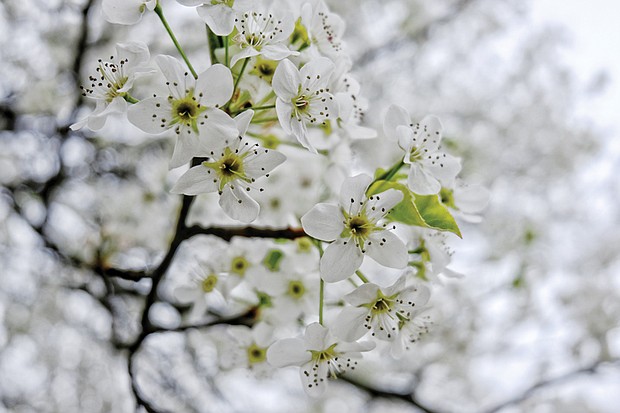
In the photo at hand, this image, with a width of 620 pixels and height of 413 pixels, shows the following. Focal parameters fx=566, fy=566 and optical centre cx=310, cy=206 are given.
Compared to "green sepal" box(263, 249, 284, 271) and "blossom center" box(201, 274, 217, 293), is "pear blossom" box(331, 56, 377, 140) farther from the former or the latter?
"blossom center" box(201, 274, 217, 293)

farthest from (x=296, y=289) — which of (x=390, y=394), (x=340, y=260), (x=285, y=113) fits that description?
(x=390, y=394)

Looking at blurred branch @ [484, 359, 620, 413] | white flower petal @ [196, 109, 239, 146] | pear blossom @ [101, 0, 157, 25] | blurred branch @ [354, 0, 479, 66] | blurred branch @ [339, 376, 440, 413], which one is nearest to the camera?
white flower petal @ [196, 109, 239, 146]

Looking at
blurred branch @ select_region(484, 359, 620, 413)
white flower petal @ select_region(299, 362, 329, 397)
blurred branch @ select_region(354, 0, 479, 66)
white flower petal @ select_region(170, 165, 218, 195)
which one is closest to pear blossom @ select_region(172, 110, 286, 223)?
white flower petal @ select_region(170, 165, 218, 195)

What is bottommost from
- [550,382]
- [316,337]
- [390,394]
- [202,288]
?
[390,394]

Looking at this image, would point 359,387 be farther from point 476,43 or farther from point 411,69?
point 476,43

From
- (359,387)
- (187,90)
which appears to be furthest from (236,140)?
(359,387)

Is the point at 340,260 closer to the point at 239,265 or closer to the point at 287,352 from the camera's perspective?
the point at 287,352
